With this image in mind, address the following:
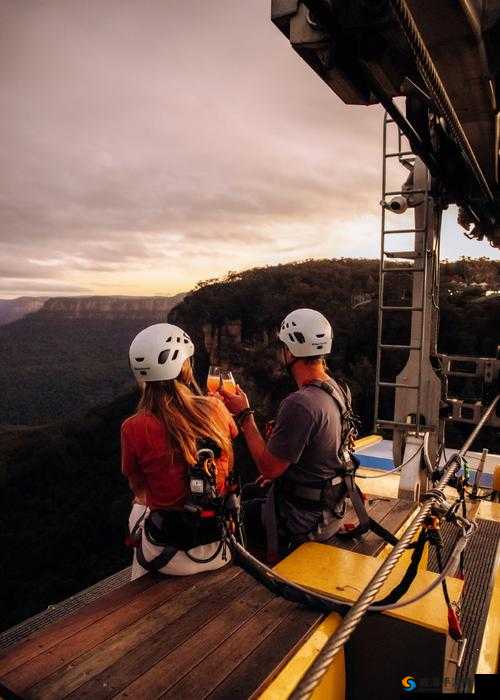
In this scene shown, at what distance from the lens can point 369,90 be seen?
10.8 ft

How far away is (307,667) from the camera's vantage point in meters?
2.35

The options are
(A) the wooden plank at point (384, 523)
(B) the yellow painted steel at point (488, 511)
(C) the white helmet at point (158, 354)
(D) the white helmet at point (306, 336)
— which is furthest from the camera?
(B) the yellow painted steel at point (488, 511)

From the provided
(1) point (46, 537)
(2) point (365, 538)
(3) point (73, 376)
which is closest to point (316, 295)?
(1) point (46, 537)

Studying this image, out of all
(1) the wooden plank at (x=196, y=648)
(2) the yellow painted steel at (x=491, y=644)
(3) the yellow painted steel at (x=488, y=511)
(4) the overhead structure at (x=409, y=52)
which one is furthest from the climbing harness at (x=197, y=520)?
(3) the yellow painted steel at (x=488, y=511)

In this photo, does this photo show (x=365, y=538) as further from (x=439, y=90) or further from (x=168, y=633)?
(x=439, y=90)

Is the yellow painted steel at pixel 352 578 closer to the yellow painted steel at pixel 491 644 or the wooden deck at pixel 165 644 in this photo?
the wooden deck at pixel 165 644

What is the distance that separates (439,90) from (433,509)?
220 cm

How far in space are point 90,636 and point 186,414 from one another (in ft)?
4.18

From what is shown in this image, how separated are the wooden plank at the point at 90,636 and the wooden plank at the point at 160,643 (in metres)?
0.17

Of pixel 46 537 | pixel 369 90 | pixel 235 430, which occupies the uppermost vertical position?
pixel 369 90

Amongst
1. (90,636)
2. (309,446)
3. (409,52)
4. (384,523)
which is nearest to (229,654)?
(90,636)

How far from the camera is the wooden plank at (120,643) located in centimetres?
212

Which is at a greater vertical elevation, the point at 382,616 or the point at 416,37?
the point at 416,37

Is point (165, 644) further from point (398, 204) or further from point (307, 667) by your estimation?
point (398, 204)
